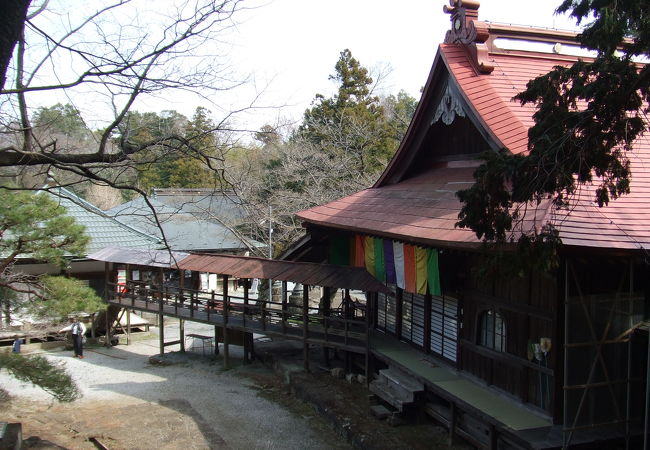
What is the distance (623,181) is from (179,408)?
408 inches

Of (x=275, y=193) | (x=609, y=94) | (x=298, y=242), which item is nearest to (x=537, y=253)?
(x=609, y=94)

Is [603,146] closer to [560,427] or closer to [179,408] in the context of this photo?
[560,427]

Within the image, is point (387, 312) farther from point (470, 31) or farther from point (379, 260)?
point (470, 31)

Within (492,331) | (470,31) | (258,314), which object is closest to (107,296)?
(258,314)

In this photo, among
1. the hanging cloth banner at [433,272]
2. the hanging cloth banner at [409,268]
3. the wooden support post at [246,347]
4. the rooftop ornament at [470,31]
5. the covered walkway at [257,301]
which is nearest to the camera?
the hanging cloth banner at [433,272]

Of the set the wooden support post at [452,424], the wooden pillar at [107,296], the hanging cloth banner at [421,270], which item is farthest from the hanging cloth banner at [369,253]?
the wooden pillar at [107,296]

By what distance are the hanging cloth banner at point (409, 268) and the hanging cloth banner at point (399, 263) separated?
0.50 feet

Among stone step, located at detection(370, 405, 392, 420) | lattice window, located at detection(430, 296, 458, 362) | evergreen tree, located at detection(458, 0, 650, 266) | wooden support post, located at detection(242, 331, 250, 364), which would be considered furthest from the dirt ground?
evergreen tree, located at detection(458, 0, 650, 266)

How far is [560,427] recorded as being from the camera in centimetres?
771

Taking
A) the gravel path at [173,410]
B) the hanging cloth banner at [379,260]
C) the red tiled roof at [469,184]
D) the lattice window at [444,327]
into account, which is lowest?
the gravel path at [173,410]

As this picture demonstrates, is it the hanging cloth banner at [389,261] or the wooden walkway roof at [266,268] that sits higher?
the hanging cloth banner at [389,261]

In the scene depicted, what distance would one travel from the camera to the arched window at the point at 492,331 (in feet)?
30.8

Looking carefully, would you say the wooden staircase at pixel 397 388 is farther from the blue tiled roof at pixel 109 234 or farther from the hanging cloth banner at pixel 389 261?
the blue tiled roof at pixel 109 234

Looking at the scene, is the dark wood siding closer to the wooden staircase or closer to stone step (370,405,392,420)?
the wooden staircase
